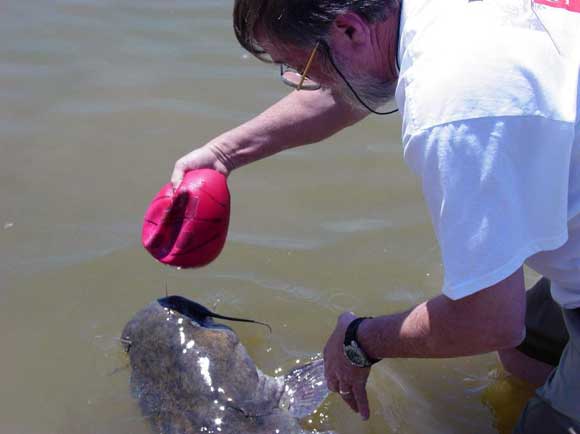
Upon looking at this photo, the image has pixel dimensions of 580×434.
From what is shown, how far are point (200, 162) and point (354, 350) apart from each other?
3.92 feet

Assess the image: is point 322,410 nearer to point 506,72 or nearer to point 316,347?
point 316,347

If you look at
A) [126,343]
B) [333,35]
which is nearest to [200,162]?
[126,343]

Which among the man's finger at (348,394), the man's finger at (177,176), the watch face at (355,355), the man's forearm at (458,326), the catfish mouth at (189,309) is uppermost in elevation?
the man's forearm at (458,326)

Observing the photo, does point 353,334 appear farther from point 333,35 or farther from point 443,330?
point 333,35

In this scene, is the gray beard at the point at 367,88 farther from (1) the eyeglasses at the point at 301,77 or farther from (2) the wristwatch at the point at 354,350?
(2) the wristwatch at the point at 354,350

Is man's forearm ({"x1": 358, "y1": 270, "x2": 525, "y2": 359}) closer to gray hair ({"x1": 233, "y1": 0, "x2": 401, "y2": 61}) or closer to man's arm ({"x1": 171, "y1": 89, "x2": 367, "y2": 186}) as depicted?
gray hair ({"x1": 233, "y1": 0, "x2": 401, "y2": 61})

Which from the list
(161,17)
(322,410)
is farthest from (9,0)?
(322,410)

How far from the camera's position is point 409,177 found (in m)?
5.19

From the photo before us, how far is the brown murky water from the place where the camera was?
384cm

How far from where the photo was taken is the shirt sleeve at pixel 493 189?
2.23 meters

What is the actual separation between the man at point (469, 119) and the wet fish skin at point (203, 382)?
2.44ft

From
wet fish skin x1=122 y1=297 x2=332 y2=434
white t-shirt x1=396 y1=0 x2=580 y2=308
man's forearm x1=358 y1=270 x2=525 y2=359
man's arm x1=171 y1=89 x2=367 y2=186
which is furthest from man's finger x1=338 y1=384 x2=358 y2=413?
man's arm x1=171 y1=89 x2=367 y2=186

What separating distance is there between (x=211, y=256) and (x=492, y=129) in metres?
1.54

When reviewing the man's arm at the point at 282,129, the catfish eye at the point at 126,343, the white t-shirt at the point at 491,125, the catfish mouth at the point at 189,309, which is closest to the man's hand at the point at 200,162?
the man's arm at the point at 282,129
